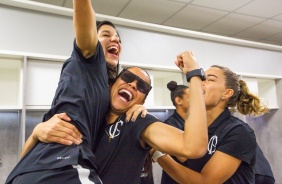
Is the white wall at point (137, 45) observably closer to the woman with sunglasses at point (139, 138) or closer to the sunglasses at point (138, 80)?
the sunglasses at point (138, 80)

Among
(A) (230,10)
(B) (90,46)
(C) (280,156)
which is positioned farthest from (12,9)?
(C) (280,156)

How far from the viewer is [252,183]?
151cm

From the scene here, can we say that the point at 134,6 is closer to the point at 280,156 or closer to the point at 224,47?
the point at 224,47

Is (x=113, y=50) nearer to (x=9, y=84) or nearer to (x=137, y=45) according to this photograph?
(x=137, y=45)

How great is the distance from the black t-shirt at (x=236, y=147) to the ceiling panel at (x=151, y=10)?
2555 millimetres

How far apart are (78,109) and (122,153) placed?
283 mm

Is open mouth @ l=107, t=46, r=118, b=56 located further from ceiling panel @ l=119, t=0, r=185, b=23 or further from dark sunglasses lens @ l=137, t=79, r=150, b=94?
ceiling panel @ l=119, t=0, r=185, b=23

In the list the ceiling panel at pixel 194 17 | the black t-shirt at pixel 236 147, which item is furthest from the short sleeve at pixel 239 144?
the ceiling panel at pixel 194 17

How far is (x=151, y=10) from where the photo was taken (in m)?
3.90

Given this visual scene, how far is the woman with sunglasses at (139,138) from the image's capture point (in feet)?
3.35

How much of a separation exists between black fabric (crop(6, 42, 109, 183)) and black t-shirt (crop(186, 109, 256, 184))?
74cm

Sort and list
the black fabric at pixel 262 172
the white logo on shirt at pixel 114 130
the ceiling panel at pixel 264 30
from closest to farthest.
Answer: the white logo on shirt at pixel 114 130
the black fabric at pixel 262 172
the ceiling panel at pixel 264 30

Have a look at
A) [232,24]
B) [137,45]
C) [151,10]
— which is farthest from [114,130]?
[232,24]

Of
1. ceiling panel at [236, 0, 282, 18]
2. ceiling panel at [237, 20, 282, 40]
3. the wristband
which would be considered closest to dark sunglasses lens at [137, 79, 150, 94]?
→ the wristband
